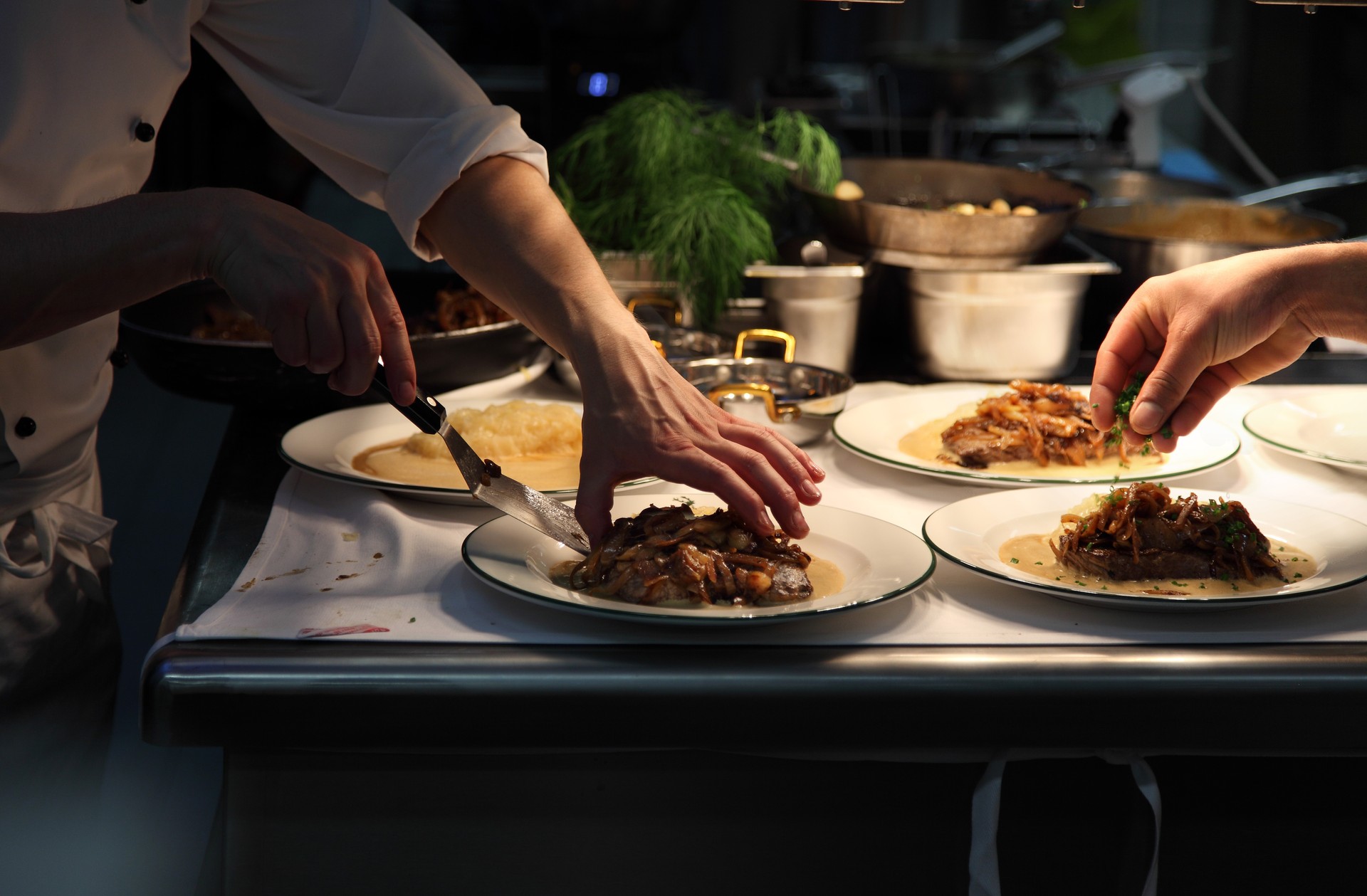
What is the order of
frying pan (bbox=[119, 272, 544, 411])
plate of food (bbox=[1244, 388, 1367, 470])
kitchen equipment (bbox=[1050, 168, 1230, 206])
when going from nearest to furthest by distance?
plate of food (bbox=[1244, 388, 1367, 470]) → frying pan (bbox=[119, 272, 544, 411]) → kitchen equipment (bbox=[1050, 168, 1230, 206])

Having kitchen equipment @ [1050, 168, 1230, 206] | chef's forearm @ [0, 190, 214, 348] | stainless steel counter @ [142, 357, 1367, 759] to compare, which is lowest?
stainless steel counter @ [142, 357, 1367, 759]

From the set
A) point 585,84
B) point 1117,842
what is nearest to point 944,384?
point 1117,842

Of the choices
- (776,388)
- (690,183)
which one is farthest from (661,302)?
(776,388)

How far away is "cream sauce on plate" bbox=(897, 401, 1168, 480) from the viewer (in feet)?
5.43

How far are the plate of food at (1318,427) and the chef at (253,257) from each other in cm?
78

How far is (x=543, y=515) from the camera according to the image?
4.38ft

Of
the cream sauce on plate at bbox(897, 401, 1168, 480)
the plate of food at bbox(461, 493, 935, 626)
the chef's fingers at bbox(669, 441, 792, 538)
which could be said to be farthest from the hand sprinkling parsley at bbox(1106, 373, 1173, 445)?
the chef's fingers at bbox(669, 441, 792, 538)

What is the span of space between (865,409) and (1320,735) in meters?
0.85

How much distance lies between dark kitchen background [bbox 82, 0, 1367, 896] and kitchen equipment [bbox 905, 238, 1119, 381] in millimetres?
1393

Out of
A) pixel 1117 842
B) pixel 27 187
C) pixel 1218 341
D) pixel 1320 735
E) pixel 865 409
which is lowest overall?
pixel 1117 842

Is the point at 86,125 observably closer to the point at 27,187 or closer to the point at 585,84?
the point at 27,187

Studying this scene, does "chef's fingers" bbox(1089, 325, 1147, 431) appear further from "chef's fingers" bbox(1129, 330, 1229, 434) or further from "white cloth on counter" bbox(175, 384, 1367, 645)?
"white cloth on counter" bbox(175, 384, 1367, 645)

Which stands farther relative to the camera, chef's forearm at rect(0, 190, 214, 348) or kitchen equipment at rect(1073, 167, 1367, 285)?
kitchen equipment at rect(1073, 167, 1367, 285)

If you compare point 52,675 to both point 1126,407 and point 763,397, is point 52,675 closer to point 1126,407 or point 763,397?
point 763,397
